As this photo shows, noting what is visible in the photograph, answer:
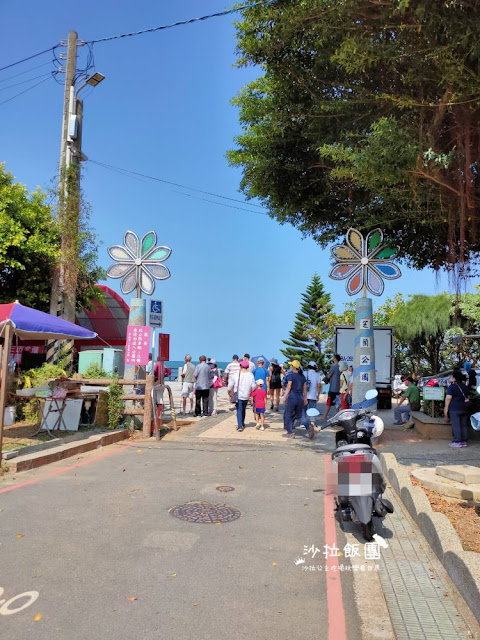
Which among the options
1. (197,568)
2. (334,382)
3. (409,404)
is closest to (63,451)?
(197,568)

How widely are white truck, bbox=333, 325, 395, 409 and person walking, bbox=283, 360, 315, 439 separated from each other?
819 cm

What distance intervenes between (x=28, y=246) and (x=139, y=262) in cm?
483

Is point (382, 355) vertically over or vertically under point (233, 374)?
over

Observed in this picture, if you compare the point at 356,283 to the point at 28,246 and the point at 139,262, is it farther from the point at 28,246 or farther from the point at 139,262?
the point at 28,246

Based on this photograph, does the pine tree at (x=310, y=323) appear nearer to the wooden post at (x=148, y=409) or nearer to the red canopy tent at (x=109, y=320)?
the red canopy tent at (x=109, y=320)

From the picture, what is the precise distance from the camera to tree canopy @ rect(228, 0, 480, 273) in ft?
25.3

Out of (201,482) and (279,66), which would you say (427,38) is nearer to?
(279,66)

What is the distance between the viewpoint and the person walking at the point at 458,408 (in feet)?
34.2

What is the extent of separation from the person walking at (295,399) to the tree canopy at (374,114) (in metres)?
3.95

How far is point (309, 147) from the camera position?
1144cm

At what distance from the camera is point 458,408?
10.6m

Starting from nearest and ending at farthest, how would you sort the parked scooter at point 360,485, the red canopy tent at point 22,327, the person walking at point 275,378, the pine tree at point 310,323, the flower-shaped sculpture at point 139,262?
the parked scooter at point 360,485
the red canopy tent at point 22,327
the flower-shaped sculpture at point 139,262
the person walking at point 275,378
the pine tree at point 310,323

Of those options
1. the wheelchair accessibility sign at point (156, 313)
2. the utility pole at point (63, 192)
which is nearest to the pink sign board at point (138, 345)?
the wheelchair accessibility sign at point (156, 313)

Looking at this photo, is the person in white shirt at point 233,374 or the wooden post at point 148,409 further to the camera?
the person in white shirt at point 233,374
